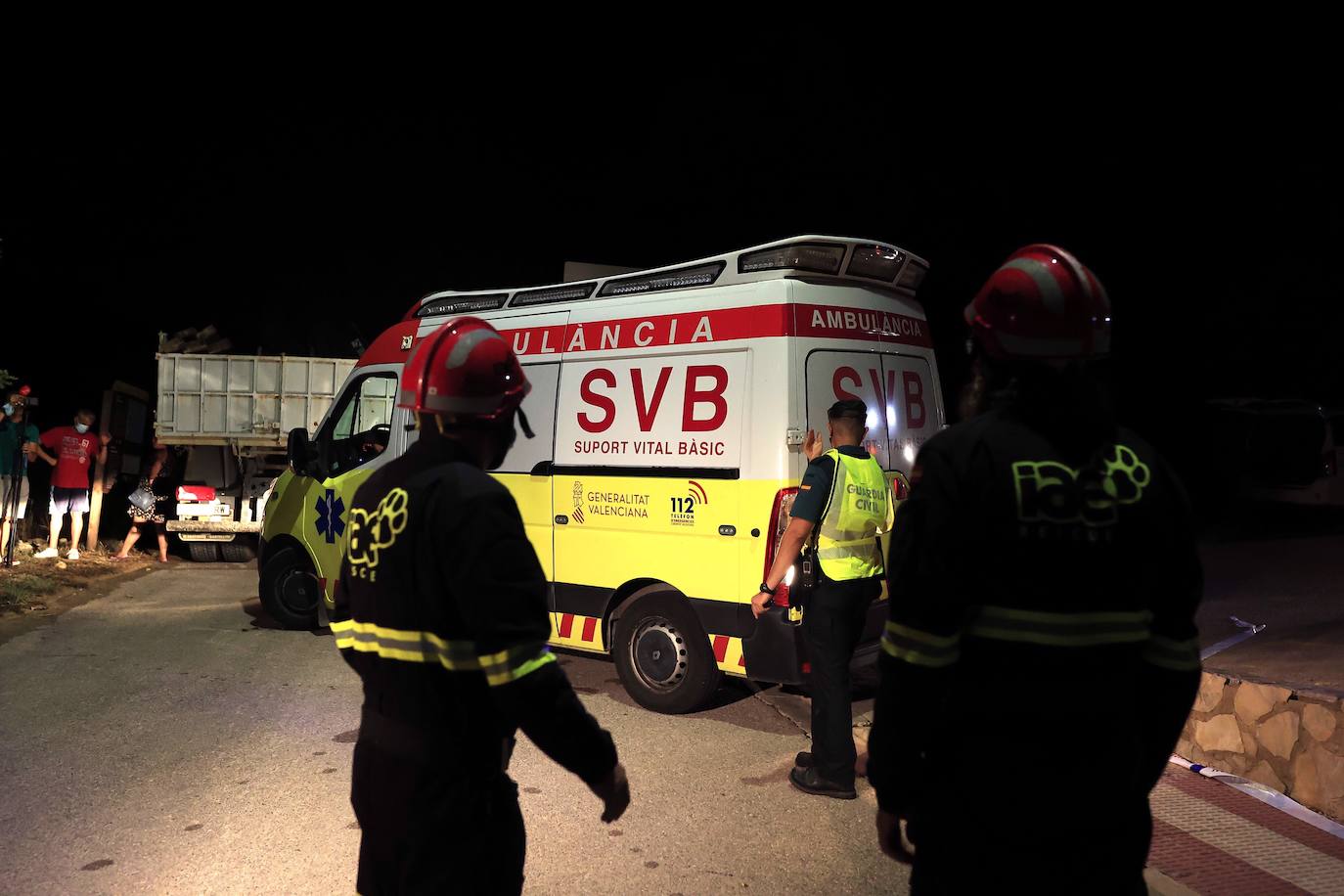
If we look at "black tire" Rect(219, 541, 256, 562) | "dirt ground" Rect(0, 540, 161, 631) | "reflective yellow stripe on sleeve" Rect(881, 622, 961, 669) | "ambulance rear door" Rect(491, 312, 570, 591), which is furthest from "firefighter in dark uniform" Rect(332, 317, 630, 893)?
"black tire" Rect(219, 541, 256, 562)

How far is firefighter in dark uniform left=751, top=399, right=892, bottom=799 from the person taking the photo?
4.79 m

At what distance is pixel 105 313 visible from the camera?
2673cm

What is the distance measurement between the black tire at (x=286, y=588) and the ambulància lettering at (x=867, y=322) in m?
5.07

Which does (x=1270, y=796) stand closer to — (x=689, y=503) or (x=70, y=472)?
(x=689, y=503)

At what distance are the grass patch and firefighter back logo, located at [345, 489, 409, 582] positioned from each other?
9.27m

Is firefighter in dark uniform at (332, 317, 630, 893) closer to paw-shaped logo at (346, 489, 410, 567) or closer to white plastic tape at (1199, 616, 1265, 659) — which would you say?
paw-shaped logo at (346, 489, 410, 567)

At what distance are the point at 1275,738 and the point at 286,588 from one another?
7.17m

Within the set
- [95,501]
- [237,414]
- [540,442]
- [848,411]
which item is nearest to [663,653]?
[540,442]

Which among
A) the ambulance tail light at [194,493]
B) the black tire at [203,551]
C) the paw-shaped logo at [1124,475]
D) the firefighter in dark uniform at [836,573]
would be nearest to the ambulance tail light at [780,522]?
the firefighter in dark uniform at [836,573]

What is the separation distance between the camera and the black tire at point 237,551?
13.7 metres

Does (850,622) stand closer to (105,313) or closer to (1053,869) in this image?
(1053,869)

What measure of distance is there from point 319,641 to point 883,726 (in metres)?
7.30

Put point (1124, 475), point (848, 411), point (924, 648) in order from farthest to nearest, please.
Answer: point (848, 411), point (1124, 475), point (924, 648)

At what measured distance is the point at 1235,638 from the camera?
21.5 feet
